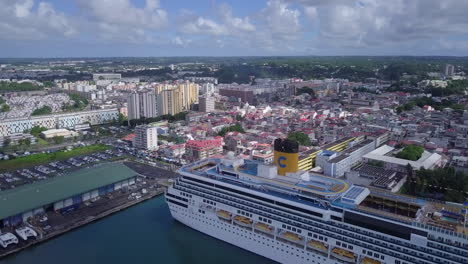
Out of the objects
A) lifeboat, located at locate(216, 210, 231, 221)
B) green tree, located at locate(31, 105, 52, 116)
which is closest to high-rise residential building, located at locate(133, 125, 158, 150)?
lifeboat, located at locate(216, 210, 231, 221)

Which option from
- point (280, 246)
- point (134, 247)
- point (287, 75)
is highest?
point (287, 75)

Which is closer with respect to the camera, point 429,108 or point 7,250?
point 7,250

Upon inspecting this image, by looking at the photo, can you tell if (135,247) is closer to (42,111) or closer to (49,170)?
(49,170)

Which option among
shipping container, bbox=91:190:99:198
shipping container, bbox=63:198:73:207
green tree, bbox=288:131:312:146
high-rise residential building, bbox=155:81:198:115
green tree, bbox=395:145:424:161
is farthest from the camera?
high-rise residential building, bbox=155:81:198:115

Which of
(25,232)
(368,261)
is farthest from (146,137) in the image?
(368,261)

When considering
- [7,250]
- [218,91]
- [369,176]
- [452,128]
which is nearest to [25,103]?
[218,91]

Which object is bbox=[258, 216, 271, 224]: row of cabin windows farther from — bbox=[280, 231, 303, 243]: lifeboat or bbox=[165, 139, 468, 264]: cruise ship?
bbox=[280, 231, 303, 243]: lifeboat

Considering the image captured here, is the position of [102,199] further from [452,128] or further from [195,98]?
[195,98]
